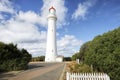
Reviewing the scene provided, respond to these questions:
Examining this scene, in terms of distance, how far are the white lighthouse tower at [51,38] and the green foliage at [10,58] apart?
3224 cm

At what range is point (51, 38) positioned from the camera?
6081cm

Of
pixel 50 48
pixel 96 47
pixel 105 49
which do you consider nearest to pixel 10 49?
pixel 96 47

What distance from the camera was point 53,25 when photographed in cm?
6166

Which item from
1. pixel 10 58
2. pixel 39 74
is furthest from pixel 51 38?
pixel 39 74

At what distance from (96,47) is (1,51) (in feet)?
43.9

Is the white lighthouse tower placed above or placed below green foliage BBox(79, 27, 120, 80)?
above

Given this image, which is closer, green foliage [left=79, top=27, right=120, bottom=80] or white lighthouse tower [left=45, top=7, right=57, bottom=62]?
green foliage [left=79, top=27, right=120, bottom=80]

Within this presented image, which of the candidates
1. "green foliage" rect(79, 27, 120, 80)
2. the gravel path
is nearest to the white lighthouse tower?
the gravel path

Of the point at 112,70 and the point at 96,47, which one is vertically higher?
the point at 96,47

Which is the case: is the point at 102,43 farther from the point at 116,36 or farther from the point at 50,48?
the point at 50,48

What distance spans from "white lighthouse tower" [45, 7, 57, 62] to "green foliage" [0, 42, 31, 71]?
1269 inches

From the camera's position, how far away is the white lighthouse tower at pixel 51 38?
60.1 meters

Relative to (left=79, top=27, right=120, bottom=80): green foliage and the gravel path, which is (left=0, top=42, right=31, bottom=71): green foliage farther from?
(left=79, top=27, right=120, bottom=80): green foliage

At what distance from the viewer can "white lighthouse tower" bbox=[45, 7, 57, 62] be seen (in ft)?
197
